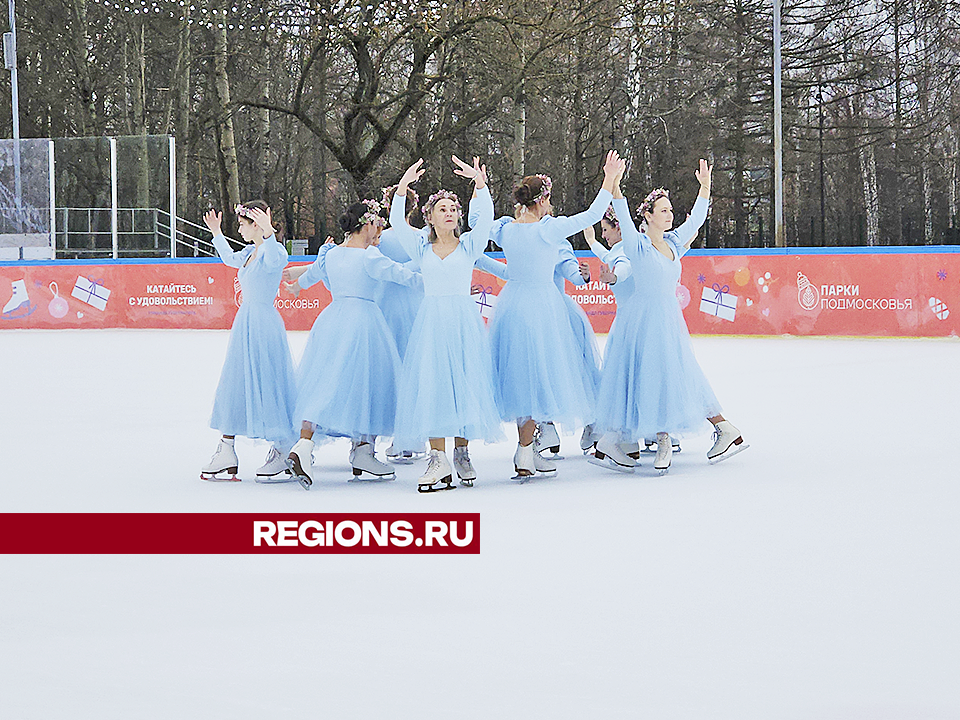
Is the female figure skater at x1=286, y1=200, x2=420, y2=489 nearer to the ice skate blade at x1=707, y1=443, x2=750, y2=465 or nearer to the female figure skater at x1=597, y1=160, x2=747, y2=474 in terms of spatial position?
the female figure skater at x1=597, y1=160, x2=747, y2=474

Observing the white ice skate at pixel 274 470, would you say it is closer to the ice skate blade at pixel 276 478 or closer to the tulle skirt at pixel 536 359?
the ice skate blade at pixel 276 478

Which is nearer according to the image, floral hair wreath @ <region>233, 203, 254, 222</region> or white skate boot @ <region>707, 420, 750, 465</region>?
floral hair wreath @ <region>233, 203, 254, 222</region>

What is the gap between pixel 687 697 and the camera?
320 centimetres

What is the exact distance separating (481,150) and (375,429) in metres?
27.2

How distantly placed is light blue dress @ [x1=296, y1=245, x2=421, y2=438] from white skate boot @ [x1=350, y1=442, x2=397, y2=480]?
0.14 metres

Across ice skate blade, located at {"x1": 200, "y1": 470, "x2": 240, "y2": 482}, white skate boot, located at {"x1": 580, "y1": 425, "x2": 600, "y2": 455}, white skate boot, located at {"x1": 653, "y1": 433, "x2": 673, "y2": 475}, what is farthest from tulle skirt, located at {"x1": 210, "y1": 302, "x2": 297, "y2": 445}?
white skate boot, located at {"x1": 653, "y1": 433, "x2": 673, "y2": 475}

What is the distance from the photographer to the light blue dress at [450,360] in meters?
6.35

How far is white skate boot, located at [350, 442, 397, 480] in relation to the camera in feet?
22.4

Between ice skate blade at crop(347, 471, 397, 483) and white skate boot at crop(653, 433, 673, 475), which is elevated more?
white skate boot at crop(653, 433, 673, 475)

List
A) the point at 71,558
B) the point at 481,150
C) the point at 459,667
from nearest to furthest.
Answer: the point at 459,667, the point at 71,558, the point at 481,150

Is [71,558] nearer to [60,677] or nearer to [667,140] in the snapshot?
[60,677]

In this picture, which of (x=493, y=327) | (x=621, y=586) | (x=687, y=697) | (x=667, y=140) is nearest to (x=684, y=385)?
(x=493, y=327)

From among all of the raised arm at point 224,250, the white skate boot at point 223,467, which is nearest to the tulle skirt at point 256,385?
the white skate boot at point 223,467

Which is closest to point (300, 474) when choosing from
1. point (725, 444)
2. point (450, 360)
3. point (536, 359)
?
point (450, 360)
